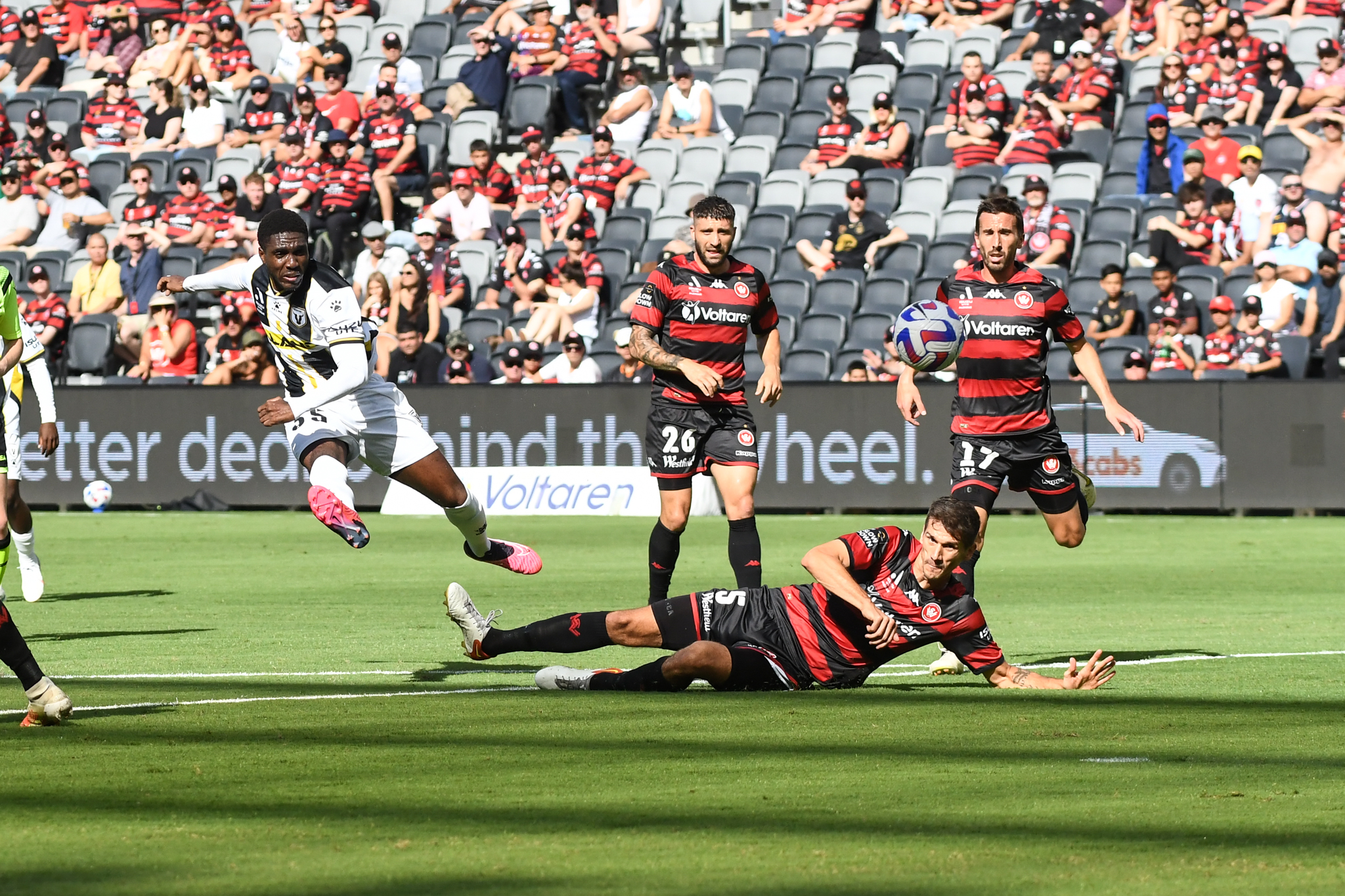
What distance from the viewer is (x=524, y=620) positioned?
40.0 ft

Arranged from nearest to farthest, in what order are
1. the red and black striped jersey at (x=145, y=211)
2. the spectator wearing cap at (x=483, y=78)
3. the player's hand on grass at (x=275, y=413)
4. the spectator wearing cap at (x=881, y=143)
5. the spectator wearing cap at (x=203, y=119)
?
the player's hand on grass at (x=275, y=413) < the spectator wearing cap at (x=881, y=143) < the red and black striped jersey at (x=145, y=211) < the spectator wearing cap at (x=483, y=78) < the spectator wearing cap at (x=203, y=119)

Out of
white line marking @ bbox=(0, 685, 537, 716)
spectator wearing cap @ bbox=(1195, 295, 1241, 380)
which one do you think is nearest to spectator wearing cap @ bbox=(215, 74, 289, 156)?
spectator wearing cap @ bbox=(1195, 295, 1241, 380)

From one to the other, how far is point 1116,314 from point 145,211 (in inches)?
574

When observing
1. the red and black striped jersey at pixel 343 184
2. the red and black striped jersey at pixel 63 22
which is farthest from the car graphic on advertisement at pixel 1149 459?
the red and black striped jersey at pixel 63 22

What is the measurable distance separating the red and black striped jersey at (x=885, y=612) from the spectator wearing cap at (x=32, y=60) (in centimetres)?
2796

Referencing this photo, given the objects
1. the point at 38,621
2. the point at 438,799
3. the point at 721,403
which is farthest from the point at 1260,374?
the point at 438,799

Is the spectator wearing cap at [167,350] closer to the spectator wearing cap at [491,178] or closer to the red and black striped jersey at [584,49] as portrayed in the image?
the spectator wearing cap at [491,178]

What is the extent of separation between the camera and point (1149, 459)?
74.4 ft

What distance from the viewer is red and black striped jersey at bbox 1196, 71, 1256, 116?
989 inches

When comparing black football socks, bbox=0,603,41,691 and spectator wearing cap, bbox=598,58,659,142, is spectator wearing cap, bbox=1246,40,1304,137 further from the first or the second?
black football socks, bbox=0,603,41,691

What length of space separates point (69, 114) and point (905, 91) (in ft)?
47.0

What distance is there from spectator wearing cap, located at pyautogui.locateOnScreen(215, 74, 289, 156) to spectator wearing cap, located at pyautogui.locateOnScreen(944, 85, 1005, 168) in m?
10.9

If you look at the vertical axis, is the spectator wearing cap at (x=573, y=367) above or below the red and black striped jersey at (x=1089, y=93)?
below

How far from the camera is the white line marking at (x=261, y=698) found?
8.30 metres
